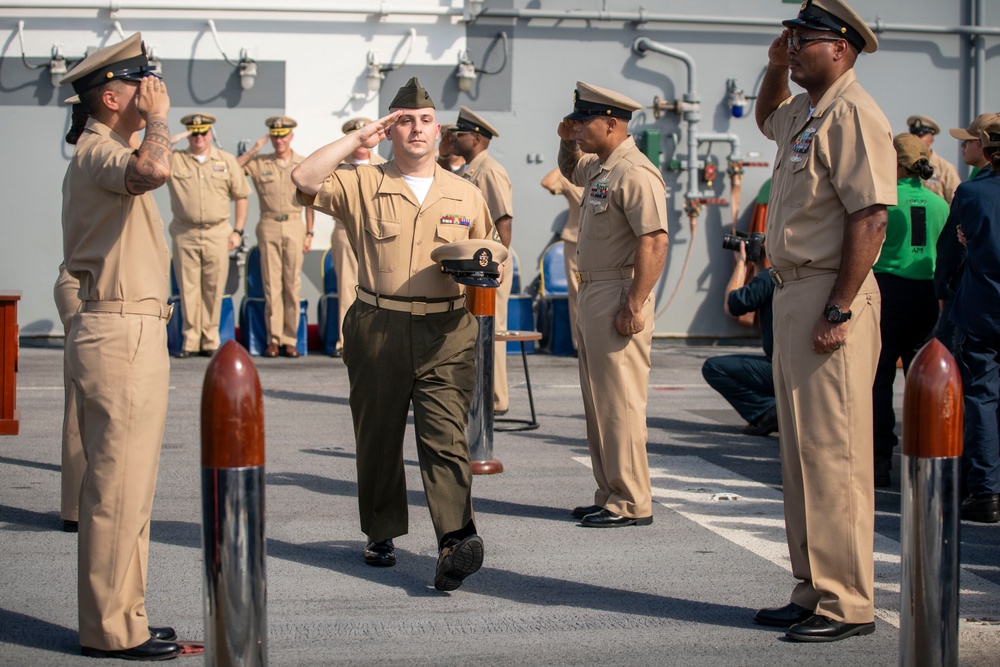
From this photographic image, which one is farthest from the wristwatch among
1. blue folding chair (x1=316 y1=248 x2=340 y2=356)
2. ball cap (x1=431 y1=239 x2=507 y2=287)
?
blue folding chair (x1=316 y1=248 x2=340 y2=356)

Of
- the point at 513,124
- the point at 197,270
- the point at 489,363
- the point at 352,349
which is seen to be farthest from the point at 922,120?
the point at 352,349

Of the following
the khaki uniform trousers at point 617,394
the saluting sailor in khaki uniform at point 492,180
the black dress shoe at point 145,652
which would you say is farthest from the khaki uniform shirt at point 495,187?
the black dress shoe at point 145,652

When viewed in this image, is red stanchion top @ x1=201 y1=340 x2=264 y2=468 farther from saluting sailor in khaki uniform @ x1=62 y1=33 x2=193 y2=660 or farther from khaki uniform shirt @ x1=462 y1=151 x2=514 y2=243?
khaki uniform shirt @ x1=462 y1=151 x2=514 y2=243

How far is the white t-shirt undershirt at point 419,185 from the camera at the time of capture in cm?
567

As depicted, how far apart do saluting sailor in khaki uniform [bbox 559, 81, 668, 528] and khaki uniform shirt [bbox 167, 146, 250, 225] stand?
27.9 feet

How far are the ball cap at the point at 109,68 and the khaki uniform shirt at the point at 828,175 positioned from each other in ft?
8.27

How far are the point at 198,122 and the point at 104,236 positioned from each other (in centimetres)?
1041

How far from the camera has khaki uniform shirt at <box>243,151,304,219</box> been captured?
48.8 feet

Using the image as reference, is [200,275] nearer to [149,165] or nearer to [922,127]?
[922,127]

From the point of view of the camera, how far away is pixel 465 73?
15938mm

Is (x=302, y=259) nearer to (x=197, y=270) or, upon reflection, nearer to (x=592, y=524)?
(x=197, y=270)

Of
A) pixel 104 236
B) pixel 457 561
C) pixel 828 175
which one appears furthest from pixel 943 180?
pixel 104 236

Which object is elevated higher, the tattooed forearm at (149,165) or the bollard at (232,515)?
the tattooed forearm at (149,165)

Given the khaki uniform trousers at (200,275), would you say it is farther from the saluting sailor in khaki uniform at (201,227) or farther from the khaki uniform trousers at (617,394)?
the khaki uniform trousers at (617,394)
